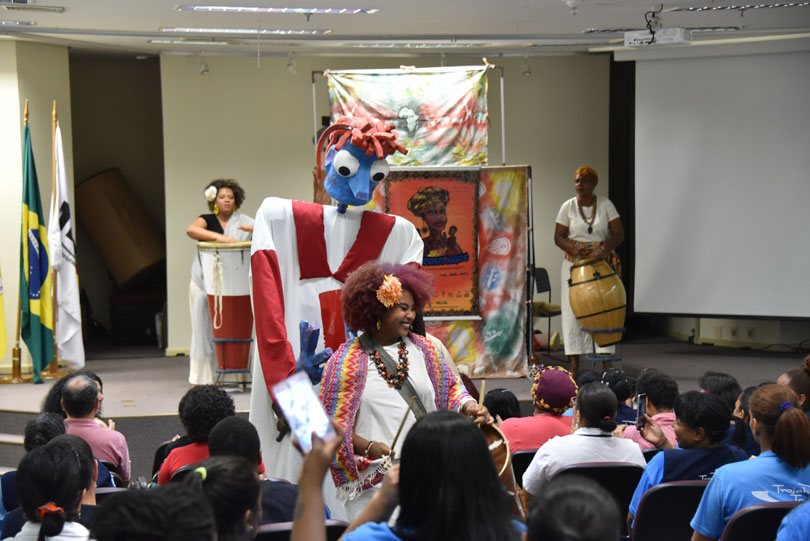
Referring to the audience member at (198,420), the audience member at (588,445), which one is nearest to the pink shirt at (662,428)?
the audience member at (588,445)

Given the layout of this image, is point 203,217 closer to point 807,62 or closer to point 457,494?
point 807,62

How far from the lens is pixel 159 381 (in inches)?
313

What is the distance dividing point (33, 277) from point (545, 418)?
5.05m

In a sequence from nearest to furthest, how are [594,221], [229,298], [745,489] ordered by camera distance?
[745,489] → [229,298] → [594,221]

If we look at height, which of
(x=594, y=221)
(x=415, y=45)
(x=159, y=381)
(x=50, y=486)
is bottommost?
(x=159, y=381)

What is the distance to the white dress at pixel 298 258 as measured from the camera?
12.6 feet

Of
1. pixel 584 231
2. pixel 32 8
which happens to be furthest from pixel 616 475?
pixel 32 8

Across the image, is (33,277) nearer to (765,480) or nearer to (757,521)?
(765,480)

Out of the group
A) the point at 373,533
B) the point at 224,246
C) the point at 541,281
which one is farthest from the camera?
the point at 541,281

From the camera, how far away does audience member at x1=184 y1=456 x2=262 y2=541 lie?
1932 mm

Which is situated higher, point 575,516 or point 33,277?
point 575,516

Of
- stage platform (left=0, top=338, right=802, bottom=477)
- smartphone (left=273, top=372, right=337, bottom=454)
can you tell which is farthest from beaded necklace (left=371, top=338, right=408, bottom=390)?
stage platform (left=0, top=338, right=802, bottom=477)

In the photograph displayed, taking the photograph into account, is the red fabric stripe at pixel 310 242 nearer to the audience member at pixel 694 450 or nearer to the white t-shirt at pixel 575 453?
the white t-shirt at pixel 575 453

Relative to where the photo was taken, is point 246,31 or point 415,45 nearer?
point 246,31
